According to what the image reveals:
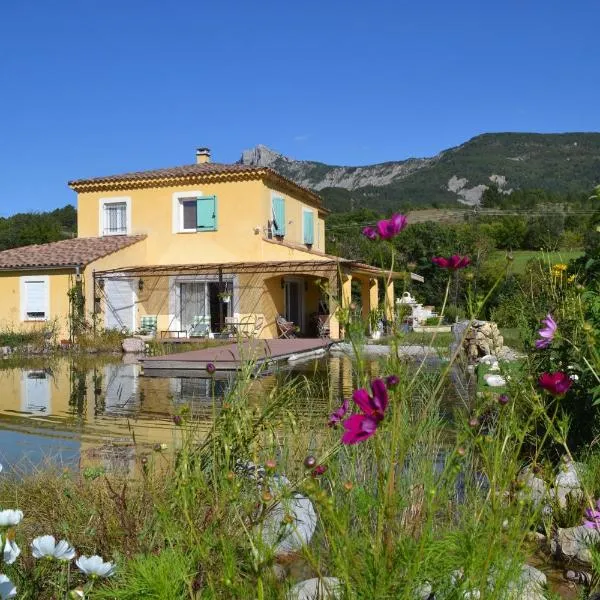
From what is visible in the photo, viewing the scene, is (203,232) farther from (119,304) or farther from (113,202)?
(113,202)

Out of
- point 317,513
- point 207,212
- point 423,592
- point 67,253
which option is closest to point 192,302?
point 207,212

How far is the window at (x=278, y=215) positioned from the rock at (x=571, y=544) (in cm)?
1691

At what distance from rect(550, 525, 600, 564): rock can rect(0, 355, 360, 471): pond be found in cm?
126

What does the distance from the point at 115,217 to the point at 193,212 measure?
8.88 feet

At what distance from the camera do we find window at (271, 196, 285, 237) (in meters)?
19.7

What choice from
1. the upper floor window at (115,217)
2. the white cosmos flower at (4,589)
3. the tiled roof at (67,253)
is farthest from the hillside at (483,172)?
the white cosmos flower at (4,589)

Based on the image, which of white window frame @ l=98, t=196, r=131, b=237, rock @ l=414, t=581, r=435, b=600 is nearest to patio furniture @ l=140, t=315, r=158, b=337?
white window frame @ l=98, t=196, r=131, b=237

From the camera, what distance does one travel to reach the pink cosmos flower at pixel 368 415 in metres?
1.36

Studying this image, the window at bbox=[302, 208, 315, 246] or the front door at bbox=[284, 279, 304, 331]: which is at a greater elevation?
the window at bbox=[302, 208, 315, 246]

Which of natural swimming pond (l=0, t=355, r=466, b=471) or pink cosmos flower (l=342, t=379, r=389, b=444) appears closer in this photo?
pink cosmos flower (l=342, t=379, r=389, b=444)

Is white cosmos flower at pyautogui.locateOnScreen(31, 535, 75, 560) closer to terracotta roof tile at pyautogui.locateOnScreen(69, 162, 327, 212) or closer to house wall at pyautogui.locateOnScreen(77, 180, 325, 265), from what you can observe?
house wall at pyautogui.locateOnScreen(77, 180, 325, 265)

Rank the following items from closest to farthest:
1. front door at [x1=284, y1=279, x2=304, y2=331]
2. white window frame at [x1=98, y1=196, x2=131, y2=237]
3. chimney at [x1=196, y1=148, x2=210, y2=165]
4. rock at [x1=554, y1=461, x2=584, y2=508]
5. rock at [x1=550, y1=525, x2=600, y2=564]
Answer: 1. rock at [x1=550, y1=525, x2=600, y2=564]
2. rock at [x1=554, y1=461, x2=584, y2=508]
3. white window frame at [x1=98, y1=196, x2=131, y2=237]
4. front door at [x1=284, y1=279, x2=304, y2=331]
5. chimney at [x1=196, y1=148, x2=210, y2=165]

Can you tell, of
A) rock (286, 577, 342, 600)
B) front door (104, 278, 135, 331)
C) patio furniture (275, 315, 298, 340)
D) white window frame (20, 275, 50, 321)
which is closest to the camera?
rock (286, 577, 342, 600)

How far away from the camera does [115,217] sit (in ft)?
69.1
